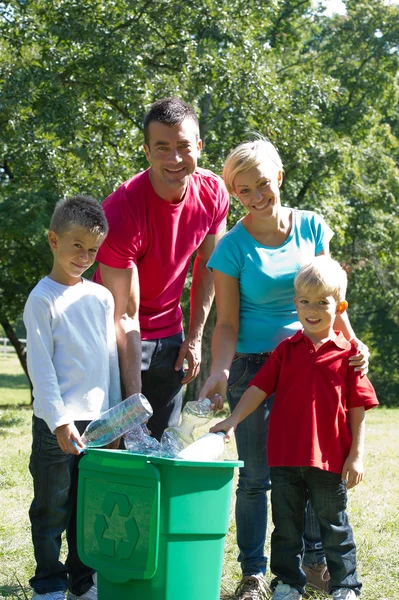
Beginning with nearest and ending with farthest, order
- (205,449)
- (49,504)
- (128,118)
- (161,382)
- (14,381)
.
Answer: (205,449)
(49,504)
(161,382)
(128,118)
(14,381)

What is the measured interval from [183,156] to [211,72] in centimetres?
974

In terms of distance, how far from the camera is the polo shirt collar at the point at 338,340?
133 inches

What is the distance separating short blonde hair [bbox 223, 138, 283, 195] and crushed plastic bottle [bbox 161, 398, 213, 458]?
0.96 metres

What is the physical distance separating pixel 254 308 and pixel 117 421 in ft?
2.73

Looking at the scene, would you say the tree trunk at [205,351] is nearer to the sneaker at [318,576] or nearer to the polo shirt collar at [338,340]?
the sneaker at [318,576]

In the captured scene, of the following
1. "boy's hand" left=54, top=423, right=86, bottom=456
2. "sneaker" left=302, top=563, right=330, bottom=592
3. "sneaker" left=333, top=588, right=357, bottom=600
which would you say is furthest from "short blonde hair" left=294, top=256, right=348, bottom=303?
"sneaker" left=302, top=563, right=330, bottom=592

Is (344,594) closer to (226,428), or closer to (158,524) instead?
(226,428)

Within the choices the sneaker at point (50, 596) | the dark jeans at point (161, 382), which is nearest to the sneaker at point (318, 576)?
the dark jeans at point (161, 382)

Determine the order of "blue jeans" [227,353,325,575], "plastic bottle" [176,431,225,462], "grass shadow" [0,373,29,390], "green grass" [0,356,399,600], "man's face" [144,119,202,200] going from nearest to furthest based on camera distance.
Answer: "plastic bottle" [176,431,225,462] → "man's face" [144,119,202,200] → "blue jeans" [227,353,325,575] → "green grass" [0,356,399,600] → "grass shadow" [0,373,29,390]

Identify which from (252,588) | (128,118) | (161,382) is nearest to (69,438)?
(161,382)

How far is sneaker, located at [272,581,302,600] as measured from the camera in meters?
3.38

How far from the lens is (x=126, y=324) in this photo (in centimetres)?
358

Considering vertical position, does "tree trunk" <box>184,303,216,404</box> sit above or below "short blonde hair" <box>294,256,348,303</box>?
below

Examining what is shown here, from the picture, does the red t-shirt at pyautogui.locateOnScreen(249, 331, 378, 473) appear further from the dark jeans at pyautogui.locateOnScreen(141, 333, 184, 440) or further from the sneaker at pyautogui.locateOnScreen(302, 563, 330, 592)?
the sneaker at pyautogui.locateOnScreen(302, 563, 330, 592)
